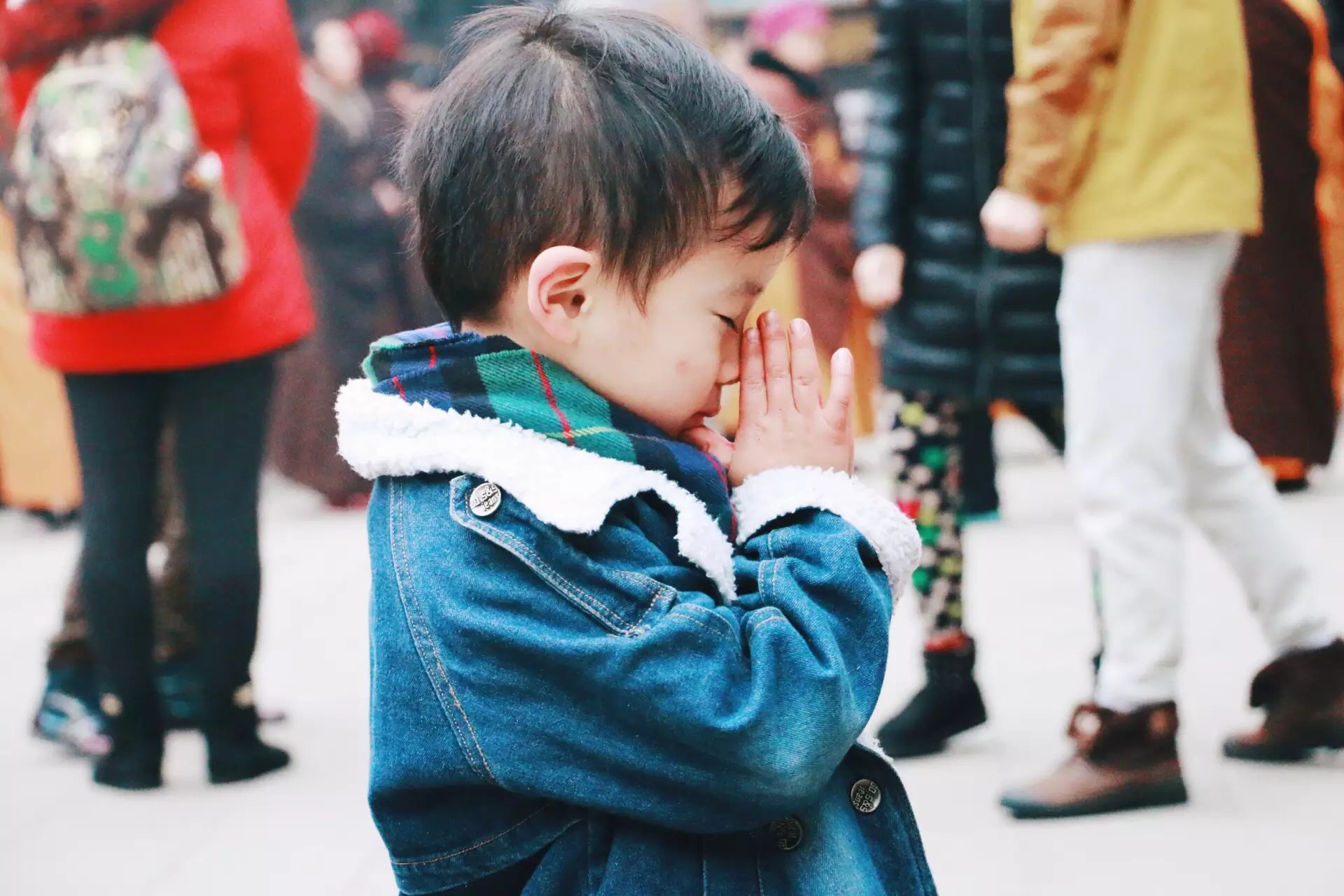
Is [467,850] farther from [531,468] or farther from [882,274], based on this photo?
[882,274]

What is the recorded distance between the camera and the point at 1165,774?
2.77 metres

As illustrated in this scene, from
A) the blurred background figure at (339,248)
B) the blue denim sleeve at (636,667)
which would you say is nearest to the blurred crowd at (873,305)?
the blue denim sleeve at (636,667)

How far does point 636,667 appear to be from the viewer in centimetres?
116

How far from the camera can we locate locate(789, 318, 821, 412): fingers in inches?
52.8

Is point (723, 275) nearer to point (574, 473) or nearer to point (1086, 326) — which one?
point (574, 473)

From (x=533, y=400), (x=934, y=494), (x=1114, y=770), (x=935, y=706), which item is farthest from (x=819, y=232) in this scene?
(x=533, y=400)

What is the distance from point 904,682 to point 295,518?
3.78m

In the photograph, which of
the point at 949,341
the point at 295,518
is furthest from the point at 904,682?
the point at 295,518

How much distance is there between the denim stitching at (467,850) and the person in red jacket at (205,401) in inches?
80.2

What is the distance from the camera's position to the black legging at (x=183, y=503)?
319cm

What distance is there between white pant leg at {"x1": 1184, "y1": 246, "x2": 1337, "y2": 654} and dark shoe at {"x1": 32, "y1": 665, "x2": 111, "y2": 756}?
2.40m

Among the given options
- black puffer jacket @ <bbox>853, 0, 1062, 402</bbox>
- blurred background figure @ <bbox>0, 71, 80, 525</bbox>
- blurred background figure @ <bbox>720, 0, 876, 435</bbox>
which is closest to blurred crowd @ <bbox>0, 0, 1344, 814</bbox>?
black puffer jacket @ <bbox>853, 0, 1062, 402</bbox>

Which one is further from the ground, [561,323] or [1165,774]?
[561,323]

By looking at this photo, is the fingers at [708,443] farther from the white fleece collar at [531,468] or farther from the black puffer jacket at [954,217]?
the black puffer jacket at [954,217]
